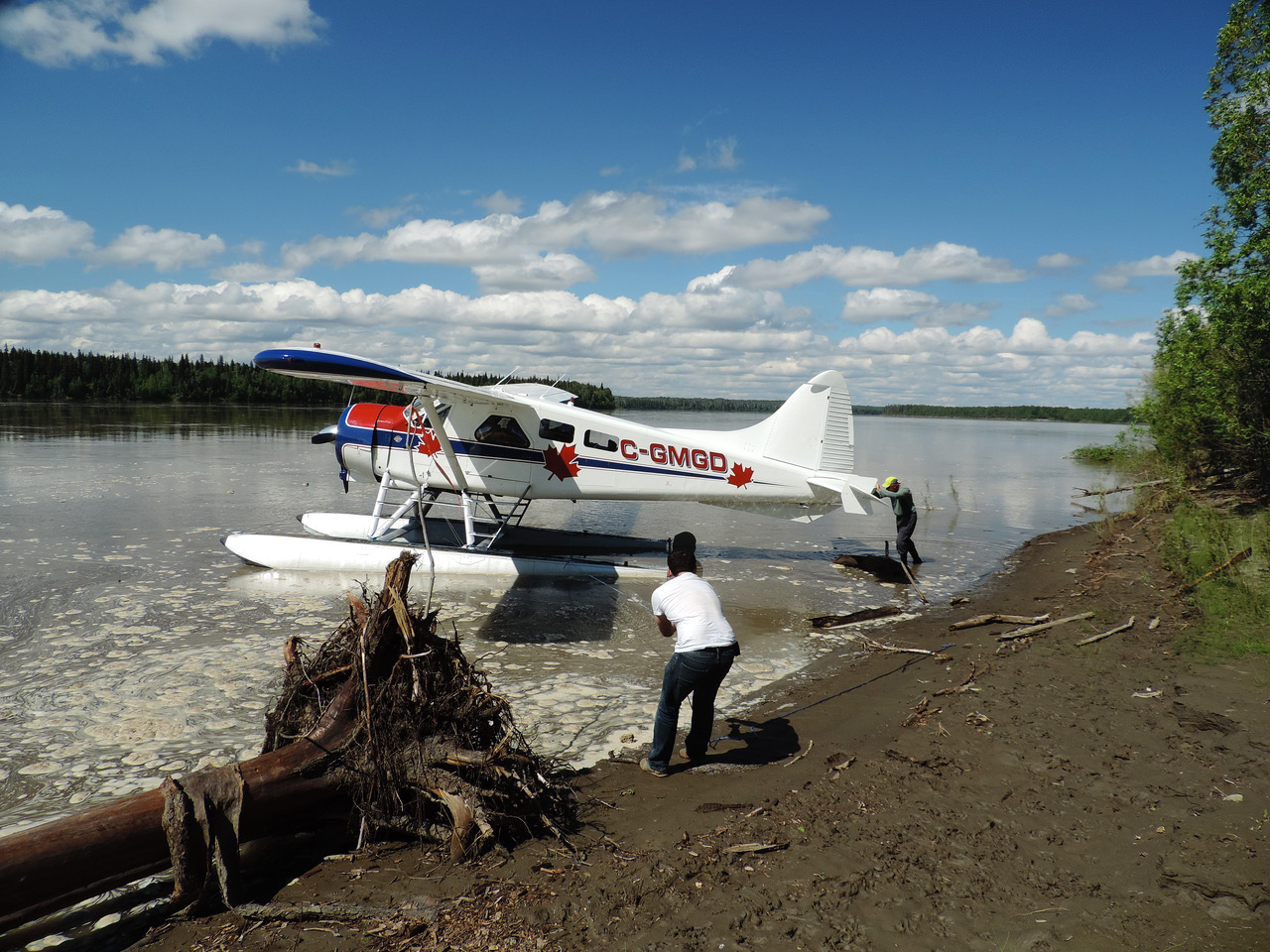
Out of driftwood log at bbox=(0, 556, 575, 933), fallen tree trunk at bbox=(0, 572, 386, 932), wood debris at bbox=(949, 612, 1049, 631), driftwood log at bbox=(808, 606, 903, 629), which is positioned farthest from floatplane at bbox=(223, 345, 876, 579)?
fallen tree trunk at bbox=(0, 572, 386, 932)

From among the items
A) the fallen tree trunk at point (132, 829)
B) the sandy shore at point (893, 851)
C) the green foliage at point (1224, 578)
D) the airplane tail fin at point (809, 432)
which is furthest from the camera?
the airplane tail fin at point (809, 432)

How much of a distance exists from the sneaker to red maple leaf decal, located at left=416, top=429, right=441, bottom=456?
7.71m

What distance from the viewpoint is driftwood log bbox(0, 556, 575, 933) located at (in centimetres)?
280

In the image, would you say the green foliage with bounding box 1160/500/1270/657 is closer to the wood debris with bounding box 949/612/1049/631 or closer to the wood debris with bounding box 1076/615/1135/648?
the wood debris with bounding box 1076/615/1135/648

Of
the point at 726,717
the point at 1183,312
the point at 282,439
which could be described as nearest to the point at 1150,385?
the point at 1183,312

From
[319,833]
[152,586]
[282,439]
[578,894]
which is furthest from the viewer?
[282,439]

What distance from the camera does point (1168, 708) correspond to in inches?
195

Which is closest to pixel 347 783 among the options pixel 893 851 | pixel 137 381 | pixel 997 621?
pixel 893 851

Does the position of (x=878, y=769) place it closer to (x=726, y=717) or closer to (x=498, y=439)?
(x=726, y=717)

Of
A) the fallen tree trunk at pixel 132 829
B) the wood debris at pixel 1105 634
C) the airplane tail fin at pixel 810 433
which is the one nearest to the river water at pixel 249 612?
the fallen tree trunk at pixel 132 829

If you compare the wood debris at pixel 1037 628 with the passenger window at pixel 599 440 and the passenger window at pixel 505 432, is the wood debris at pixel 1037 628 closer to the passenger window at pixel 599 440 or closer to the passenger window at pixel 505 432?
the passenger window at pixel 599 440

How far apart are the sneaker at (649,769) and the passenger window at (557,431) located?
6964 millimetres

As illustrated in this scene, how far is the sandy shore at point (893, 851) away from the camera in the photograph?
276cm

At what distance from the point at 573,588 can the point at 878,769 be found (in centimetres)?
598
